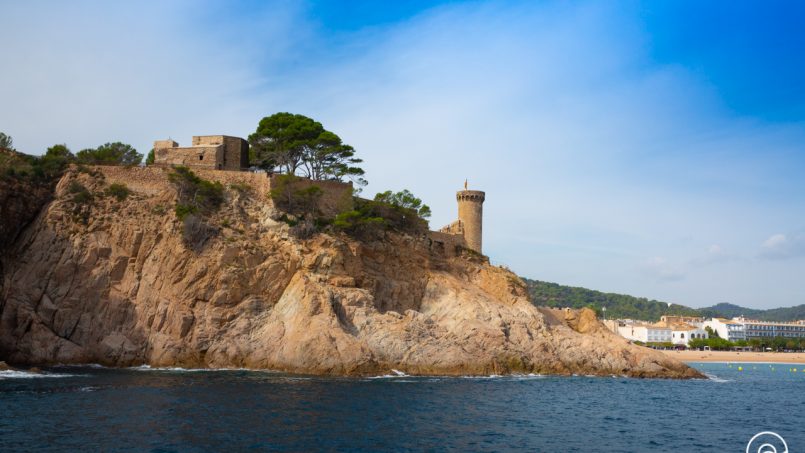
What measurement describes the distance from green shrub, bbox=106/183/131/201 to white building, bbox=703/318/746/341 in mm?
113065

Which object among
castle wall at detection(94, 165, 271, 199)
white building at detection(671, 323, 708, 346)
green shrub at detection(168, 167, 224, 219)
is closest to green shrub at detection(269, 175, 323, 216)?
castle wall at detection(94, 165, 271, 199)

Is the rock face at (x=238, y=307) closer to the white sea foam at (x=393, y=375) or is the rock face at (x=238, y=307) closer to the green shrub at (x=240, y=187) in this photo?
the green shrub at (x=240, y=187)

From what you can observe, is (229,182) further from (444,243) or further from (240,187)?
(444,243)

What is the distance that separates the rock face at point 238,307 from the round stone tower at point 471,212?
10.4 m

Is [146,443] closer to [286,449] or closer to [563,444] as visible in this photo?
[286,449]

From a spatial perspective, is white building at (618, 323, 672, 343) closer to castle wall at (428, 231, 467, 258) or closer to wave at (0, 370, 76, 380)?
castle wall at (428, 231, 467, 258)

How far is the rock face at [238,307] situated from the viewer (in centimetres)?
3950

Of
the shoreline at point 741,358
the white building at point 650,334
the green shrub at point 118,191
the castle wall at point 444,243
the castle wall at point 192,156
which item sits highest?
the castle wall at point 192,156

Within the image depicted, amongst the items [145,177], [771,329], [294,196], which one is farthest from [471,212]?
[771,329]

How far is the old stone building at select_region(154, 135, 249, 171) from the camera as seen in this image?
48.3m

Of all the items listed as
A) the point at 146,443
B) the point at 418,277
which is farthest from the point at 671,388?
the point at 146,443

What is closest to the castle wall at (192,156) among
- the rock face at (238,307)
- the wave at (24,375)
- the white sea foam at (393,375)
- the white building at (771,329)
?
the rock face at (238,307)

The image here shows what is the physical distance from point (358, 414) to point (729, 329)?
12253 cm

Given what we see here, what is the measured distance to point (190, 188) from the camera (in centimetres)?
4550
